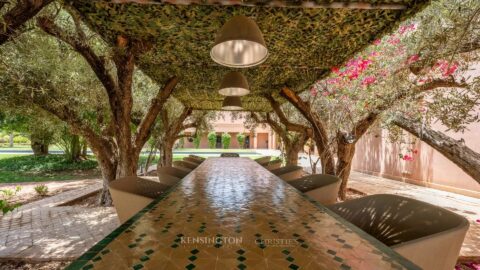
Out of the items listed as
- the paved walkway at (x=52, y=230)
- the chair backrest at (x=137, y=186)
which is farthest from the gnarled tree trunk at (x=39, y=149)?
the chair backrest at (x=137, y=186)

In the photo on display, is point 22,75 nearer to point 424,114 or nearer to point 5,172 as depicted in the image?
point 424,114

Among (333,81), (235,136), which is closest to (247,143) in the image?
(235,136)

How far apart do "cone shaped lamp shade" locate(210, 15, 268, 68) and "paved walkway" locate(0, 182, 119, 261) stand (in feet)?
10.6

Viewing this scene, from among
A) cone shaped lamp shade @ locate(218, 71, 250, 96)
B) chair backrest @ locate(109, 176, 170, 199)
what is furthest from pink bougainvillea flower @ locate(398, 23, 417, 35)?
chair backrest @ locate(109, 176, 170, 199)

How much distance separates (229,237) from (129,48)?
10.2 feet

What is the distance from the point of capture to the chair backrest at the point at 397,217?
1692mm

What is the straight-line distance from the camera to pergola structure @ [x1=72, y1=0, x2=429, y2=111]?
101 inches

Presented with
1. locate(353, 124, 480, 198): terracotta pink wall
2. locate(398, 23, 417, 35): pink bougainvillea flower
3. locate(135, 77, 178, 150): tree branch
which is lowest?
locate(353, 124, 480, 198): terracotta pink wall

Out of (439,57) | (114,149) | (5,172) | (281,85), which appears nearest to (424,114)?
(439,57)

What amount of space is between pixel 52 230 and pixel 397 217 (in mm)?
5113

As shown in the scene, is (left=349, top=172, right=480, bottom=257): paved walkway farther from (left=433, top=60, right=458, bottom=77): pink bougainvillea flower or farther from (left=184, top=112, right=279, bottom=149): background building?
(left=184, top=112, right=279, bottom=149): background building

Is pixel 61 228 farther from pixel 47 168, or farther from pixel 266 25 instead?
pixel 47 168

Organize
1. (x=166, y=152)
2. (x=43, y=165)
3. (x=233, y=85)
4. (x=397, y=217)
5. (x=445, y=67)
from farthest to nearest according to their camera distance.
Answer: (x=43, y=165) < (x=166, y=152) < (x=445, y=67) < (x=233, y=85) < (x=397, y=217)

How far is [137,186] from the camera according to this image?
3.12 meters
